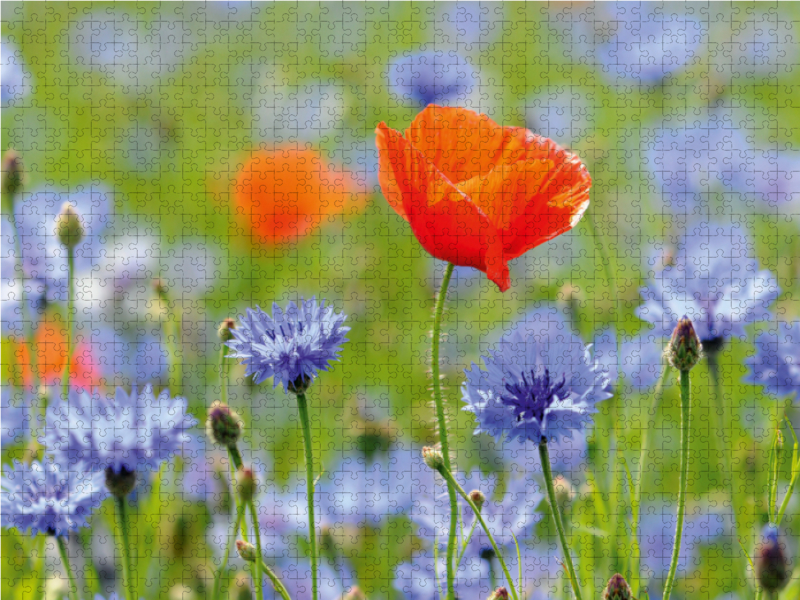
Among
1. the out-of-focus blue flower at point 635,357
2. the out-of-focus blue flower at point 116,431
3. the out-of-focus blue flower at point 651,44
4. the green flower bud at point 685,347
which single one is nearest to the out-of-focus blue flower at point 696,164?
the out-of-focus blue flower at point 651,44

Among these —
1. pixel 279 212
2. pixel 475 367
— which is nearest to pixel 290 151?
pixel 279 212

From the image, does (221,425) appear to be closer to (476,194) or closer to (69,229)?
(476,194)

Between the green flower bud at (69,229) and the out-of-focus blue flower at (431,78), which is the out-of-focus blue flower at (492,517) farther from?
the out-of-focus blue flower at (431,78)

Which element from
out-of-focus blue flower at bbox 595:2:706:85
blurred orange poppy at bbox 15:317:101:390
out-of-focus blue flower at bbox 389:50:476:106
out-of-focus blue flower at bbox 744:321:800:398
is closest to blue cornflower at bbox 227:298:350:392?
out-of-focus blue flower at bbox 744:321:800:398

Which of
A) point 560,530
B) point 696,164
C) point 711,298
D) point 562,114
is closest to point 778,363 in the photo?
point 711,298

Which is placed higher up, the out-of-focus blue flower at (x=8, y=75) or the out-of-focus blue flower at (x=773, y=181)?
the out-of-focus blue flower at (x=8, y=75)

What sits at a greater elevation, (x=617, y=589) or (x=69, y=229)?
(x=69, y=229)
